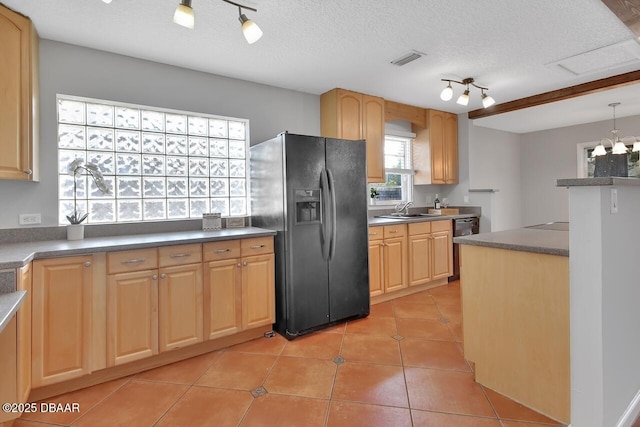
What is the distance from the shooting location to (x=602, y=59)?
2.98 metres

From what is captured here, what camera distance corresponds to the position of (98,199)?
267 cm

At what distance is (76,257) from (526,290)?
2.66m

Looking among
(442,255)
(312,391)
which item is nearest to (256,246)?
(312,391)

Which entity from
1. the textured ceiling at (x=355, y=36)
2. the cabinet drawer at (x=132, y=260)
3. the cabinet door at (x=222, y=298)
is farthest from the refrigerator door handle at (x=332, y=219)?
the cabinet drawer at (x=132, y=260)

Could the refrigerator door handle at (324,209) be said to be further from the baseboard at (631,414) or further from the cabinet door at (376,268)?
the baseboard at (631,414)

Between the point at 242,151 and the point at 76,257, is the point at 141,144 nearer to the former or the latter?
the point at 242,151

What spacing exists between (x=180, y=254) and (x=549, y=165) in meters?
6.07

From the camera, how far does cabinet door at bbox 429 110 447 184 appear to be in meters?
4.64

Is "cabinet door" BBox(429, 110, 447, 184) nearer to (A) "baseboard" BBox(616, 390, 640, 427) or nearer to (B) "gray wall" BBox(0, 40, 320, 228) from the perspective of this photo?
(B) "gray wall" BBox(0, 40, 320, 228)

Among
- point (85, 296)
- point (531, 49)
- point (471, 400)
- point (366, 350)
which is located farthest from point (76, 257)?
point (531, 49)

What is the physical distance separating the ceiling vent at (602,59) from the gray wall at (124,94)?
270 centimetres

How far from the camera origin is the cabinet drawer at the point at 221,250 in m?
2.46

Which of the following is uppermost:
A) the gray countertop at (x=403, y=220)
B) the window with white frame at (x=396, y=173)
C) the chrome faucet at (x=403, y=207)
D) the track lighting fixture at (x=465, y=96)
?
the track lighting fixture at (x=465, y=96)

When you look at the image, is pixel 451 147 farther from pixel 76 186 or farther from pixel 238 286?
pixel 76 186
